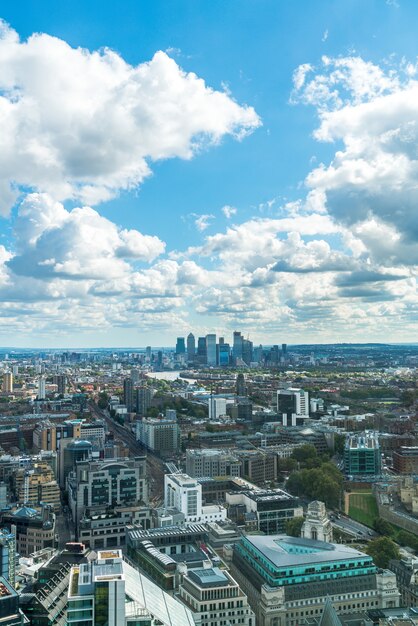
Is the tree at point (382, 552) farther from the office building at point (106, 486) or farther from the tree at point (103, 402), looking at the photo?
the tree at point (103, 402)

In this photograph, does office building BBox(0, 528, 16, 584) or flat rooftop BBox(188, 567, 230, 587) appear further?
office building BBox(0, 528, 16, 584)

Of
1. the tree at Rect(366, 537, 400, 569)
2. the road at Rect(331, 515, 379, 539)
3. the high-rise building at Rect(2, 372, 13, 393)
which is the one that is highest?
the high-rise building at Rect(2, 372, 13, 393)

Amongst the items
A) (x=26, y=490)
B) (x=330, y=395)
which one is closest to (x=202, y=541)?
(x=26, y=490)

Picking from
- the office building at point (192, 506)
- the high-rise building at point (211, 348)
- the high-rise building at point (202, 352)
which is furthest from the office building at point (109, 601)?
the high-rise building at point (202, 352)

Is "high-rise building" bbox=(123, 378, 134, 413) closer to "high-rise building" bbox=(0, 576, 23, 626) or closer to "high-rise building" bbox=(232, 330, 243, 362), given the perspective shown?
"high-rise building" bbox=(0, 576, 23, 626)

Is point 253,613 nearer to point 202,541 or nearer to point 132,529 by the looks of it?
point 202,541

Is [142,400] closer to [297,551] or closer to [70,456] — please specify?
[70,456]

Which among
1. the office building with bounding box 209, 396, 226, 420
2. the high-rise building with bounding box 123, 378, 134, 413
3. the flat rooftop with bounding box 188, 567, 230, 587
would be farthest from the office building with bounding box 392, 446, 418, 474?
the high-rise building with bounding box 123, 378, 134, 413
